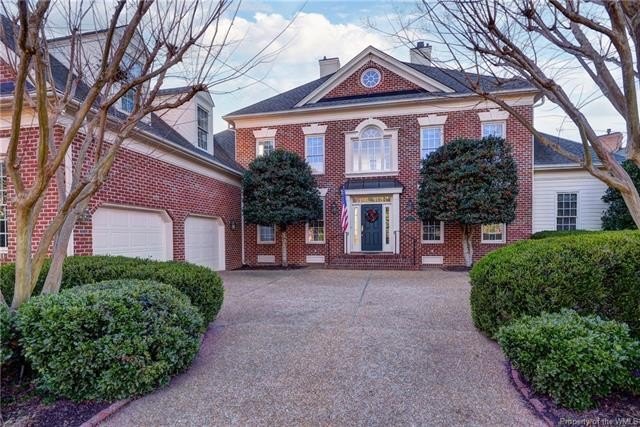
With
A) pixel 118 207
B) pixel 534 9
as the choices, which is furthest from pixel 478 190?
pixel 118 207

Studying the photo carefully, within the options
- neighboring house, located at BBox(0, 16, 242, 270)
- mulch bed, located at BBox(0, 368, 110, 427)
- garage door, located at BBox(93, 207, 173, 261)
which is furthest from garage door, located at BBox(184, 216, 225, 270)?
mulch bed, located at BBox(0, 368, 110, 427)

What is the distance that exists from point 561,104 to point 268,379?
13.0 feet

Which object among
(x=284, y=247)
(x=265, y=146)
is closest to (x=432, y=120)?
(x=265, y=146)

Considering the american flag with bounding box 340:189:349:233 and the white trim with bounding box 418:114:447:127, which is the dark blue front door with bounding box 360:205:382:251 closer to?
the american flag with bounding box 340:189:349:233

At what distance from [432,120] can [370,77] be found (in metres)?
3.01

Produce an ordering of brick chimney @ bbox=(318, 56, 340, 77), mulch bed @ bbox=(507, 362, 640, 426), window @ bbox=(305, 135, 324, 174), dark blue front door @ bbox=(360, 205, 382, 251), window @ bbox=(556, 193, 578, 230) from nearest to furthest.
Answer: mulch bed @ bbox=(507, 362, 640, 426) → window @ bbox=(556, 193, 578, 230) → dark blue front door @ bbox=(360, 205, 382, 251) → window @ bbox=(305, 135, 324, 174) → brick chimney @ bbox=(318, 56, 340, 77)

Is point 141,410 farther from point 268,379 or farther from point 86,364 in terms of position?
point 268,379

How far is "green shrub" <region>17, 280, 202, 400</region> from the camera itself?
2.87 meters

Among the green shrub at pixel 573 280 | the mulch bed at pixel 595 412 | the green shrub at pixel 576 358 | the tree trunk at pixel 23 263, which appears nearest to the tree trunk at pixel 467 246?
the green shrub at pixel 573 280

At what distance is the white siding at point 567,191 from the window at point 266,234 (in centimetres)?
985

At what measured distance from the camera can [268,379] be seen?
10.9ft

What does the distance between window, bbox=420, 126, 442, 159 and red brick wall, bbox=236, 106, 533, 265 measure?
0.19 meters

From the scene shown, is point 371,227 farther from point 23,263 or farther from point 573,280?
point 23,263

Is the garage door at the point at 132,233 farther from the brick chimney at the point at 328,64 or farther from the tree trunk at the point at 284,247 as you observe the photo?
the brick chimney at the point at 328,64
